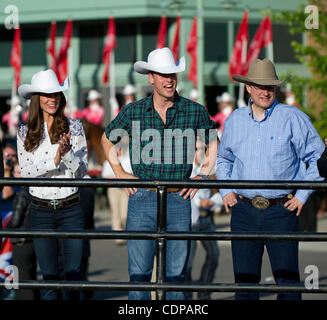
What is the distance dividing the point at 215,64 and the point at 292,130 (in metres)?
22.2

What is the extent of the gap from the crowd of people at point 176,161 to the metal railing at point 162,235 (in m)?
0.48

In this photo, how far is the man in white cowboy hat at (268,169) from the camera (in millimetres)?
5398

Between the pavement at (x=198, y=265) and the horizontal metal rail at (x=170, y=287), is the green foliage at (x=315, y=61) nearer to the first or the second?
the pavement at (x=198, y=265)

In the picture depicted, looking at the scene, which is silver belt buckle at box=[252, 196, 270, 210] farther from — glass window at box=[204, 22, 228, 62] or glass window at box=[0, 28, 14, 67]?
glass window at box=[0, 28, 14, 67]

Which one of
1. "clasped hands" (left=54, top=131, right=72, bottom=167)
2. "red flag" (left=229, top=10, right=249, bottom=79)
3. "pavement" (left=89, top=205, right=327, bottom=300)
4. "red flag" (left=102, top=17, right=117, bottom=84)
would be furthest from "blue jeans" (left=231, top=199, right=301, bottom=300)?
"red flag" (left=102, top=17, right=117, bottom=84)

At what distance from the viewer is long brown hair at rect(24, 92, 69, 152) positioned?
6.06m

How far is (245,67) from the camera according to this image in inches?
874

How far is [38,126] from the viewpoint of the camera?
610cm

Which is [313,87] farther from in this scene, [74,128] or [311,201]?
[74,128]

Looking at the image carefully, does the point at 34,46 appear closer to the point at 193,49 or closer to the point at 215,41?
the point at 215,41

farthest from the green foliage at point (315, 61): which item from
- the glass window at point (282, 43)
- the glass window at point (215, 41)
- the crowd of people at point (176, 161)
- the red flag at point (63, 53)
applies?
the glass window at point (215, 41)

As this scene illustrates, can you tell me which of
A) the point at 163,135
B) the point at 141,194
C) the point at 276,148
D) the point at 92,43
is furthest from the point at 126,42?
the point at 276,148

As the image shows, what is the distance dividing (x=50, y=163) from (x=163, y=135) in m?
0.90
